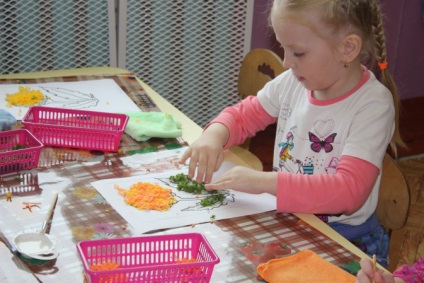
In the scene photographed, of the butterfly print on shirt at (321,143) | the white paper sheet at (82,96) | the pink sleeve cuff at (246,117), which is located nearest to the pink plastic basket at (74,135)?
the white paper sheet at (82,96)

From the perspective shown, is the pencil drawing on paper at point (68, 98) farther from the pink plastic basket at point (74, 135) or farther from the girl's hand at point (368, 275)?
the girl's hand at point (368, 275)

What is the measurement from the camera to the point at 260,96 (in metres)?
1.62

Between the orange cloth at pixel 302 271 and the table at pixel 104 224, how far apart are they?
3 centimetres

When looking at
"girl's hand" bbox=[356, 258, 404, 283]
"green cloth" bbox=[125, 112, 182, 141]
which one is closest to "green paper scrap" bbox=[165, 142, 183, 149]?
"green cloth" bbox=[125, 112, 182, 141]

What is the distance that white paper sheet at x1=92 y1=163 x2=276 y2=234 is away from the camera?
118 cm

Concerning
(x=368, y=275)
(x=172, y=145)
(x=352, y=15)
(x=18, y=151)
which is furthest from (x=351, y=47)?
(x=18, y=151)

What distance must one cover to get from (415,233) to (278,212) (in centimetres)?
145

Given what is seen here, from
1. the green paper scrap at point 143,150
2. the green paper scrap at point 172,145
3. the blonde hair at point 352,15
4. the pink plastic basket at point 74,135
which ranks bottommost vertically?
the green paper scrap at point 143,150

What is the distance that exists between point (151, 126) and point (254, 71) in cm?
59

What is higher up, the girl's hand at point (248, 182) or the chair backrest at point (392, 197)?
the girl's hand at point (248, 182)

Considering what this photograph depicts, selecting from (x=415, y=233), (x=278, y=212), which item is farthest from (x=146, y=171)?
(x=415, y=233)

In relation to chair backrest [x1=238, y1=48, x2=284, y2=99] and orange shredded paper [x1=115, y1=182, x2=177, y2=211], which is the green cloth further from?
chair backrest [x1=238, y1=48, x2=284, y2=99]

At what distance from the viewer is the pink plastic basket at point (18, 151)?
1323 mm

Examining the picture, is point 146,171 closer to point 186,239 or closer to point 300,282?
point 186,239
